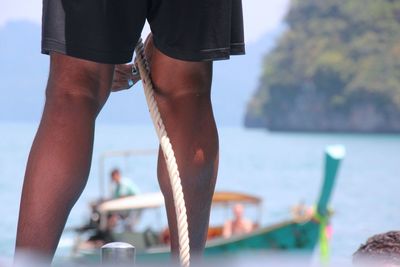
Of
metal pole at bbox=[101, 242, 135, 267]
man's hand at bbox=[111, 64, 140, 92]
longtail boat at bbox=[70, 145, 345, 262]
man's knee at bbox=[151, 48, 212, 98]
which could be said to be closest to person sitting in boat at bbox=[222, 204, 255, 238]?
longtail boat at bbox=[70, 145, 345, 262]

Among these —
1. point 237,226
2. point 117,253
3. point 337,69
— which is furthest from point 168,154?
point 337,69

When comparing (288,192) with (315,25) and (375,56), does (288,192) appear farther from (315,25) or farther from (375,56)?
(315,25)

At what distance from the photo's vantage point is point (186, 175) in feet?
6.15

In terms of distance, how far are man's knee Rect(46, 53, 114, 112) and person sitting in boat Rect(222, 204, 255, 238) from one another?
13030 mm

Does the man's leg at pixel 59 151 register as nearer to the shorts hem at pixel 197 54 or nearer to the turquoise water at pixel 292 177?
the shorts hem at pixel 197 54

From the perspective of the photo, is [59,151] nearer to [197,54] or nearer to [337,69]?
[197,54]

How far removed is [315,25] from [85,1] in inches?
3344

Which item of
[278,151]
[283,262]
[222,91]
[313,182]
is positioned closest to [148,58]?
[283,262]

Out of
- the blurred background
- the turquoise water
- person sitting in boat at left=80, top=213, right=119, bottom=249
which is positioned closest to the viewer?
person sitting in boat at left=80, top=213, right=119, bottom=249

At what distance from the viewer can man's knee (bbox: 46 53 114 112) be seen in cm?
176

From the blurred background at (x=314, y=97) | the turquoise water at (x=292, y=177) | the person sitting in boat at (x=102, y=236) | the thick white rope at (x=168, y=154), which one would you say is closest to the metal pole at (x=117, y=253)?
the thick white rope at (x=168, y=154)

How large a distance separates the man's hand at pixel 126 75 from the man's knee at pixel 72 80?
0.57ft

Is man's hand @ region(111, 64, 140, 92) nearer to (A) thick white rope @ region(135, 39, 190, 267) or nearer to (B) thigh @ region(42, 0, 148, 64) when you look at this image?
(A) thick white rope @ region(135, 39, 190, 267)

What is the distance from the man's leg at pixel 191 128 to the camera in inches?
73.7
